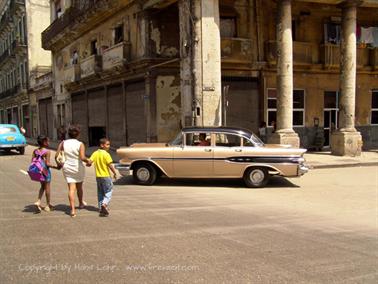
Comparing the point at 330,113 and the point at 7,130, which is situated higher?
the point at 330,113

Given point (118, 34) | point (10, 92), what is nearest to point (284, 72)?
point (118, 34)

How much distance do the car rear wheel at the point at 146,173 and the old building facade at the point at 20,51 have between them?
33.6 meters

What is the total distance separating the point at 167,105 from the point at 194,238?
1291cm

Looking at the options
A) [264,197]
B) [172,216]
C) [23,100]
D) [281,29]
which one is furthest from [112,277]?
[23,100]

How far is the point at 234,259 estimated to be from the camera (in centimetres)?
478

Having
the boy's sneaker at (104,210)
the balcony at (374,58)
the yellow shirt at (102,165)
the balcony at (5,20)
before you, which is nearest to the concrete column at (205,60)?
the yellow shirt at (102,165)

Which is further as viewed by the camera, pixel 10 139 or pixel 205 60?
pixel 10 139

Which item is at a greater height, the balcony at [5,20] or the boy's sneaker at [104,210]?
the balcony at [5,20]

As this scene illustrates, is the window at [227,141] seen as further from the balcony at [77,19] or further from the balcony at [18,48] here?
the balcony at [18,48]

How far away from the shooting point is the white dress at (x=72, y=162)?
7004mm

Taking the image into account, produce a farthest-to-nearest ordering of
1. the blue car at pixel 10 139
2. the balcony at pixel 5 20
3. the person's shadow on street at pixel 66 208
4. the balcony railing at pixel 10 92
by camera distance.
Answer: the balcony at pixel 5 20 → the balcony railing at pixel 10 92 → the blue car at pixel 10 139 → the person's shadow on street at pixel 66 208

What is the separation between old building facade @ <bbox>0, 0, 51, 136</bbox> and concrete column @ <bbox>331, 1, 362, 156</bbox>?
1257 inches

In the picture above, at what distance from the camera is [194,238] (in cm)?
566

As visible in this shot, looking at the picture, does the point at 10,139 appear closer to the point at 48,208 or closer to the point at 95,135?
the point at 95,135
